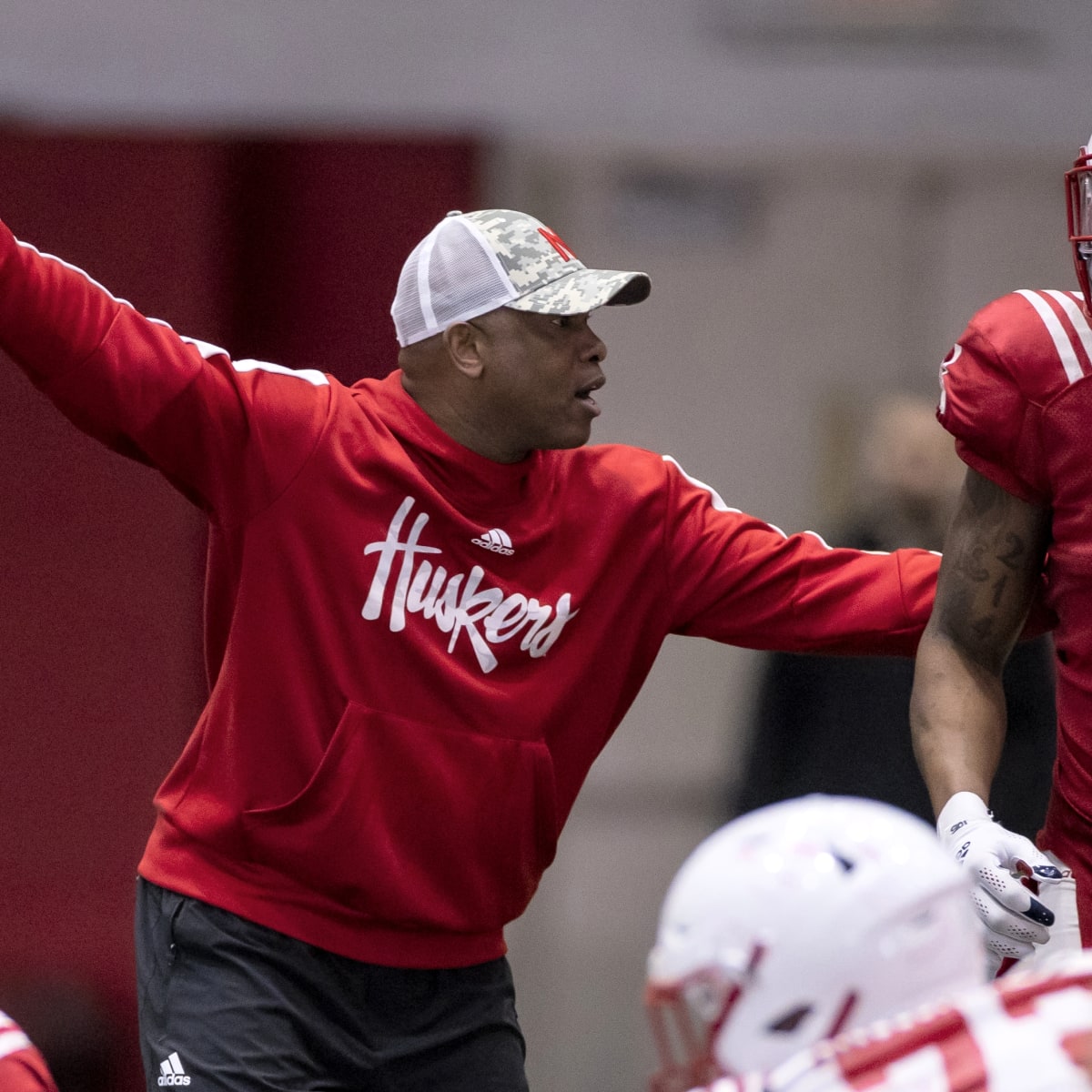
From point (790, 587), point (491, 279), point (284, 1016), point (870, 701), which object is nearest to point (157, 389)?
point (491, 279)

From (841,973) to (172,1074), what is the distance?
1.10 m

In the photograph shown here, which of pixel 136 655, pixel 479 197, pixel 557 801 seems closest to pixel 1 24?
pixel 479 197

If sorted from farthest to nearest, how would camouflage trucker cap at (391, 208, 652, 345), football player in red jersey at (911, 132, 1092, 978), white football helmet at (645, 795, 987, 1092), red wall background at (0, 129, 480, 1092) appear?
red wall background at (0, 129, 480, 1092), camouflage trucker cap at (391, 208, 652, 345), football player in red jersey at (911, 132, 1092, 978), white football helmet at (645, 795, 987, 1092)

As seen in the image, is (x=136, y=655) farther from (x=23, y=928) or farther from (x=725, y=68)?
(x=725, y=68)

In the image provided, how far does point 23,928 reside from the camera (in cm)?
466

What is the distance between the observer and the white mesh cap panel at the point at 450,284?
2609 millimetres

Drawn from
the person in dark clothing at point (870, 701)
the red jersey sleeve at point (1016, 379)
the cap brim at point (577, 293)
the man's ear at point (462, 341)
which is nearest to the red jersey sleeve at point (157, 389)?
the man's ear at point (462, 341)

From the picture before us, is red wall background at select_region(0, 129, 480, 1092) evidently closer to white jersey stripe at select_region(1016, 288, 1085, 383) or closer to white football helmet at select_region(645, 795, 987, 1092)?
white jersey stripe at select_region(1016, 288, 1085, 383)

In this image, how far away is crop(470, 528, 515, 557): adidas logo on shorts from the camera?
2494mm

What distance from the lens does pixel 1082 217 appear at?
227cm

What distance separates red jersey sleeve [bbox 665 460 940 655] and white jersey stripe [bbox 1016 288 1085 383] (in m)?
0.43

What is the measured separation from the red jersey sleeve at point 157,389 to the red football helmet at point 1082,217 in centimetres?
95

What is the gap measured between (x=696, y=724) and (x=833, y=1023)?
3416 mm

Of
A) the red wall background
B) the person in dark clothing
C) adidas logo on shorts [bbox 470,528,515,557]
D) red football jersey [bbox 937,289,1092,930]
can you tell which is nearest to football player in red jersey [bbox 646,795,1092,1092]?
red football jersey [bbox 937,289,1092,930]
